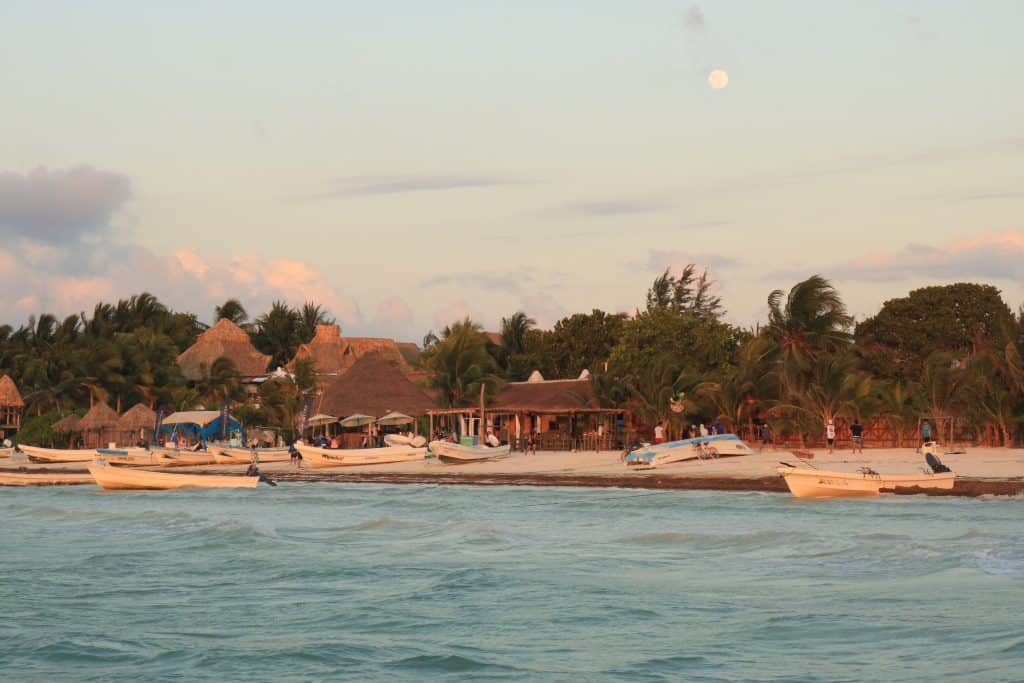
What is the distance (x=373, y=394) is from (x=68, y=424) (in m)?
16.5

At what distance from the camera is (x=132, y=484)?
3891 centimetres

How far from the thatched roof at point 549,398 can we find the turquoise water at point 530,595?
21193 millimetres

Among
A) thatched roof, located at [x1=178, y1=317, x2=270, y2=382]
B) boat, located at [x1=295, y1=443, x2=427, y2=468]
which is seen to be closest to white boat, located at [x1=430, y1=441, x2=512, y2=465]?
boat, located at [x1=295, y1=443, x2=427, y2=468]

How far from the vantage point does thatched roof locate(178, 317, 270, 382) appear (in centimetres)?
7400

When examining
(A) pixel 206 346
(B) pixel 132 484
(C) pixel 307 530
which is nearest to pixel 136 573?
(C) pixel 307 530

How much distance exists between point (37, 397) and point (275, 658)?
6129cm

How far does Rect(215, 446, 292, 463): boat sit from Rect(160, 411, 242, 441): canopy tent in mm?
4499

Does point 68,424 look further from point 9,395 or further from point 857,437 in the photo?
point 857,437

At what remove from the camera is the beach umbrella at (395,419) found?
5356cm

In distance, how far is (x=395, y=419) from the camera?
54.4m

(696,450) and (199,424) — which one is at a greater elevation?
(199,424)

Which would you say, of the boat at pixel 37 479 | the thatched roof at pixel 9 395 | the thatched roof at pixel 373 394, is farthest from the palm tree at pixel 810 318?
the thatched roof at pixel 9 395

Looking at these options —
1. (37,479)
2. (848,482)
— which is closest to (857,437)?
(848,482)

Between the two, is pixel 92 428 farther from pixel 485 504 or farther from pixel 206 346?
pixel 485 504
